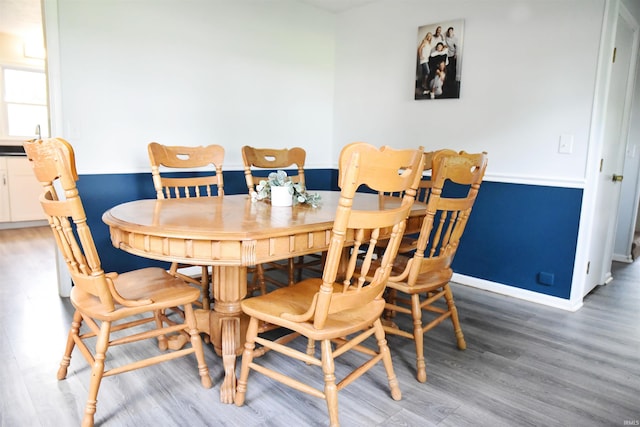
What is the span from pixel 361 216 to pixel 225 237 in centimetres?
48

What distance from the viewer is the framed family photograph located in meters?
3.30

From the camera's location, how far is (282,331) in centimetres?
243

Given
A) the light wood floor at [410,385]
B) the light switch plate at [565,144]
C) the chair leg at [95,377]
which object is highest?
the light switch plate at [565,144]

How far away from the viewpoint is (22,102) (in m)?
5.52

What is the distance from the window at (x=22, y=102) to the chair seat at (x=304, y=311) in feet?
17.2

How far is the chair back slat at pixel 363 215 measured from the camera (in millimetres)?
1298

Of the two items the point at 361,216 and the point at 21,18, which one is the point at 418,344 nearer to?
the point at 361,216

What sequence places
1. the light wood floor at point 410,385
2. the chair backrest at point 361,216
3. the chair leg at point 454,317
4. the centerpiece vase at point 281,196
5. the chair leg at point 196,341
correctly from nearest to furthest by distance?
the chair backrest at point 361,216
the light wood floor at point 410,385
the chair leg at point 196,341
the centerpiece vase at point 281,196
the chair leg at point 454,317

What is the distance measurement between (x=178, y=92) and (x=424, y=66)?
204 centimetres

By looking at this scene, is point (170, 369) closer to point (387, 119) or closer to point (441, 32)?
point (387, 119)

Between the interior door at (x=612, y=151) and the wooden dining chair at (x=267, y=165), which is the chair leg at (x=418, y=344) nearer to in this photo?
the wooden dining chair at (x=267, y=165)

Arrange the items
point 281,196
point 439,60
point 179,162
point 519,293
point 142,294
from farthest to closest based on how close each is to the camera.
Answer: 1. point 439,60
2. point 519,293
3. point 179,162
4. point 281,196
5. point 142,294

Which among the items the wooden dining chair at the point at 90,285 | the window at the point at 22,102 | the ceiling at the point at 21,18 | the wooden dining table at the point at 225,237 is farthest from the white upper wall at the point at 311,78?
the window at the point at 22,102

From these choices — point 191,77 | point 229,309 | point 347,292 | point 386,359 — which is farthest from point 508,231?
point 191,77
